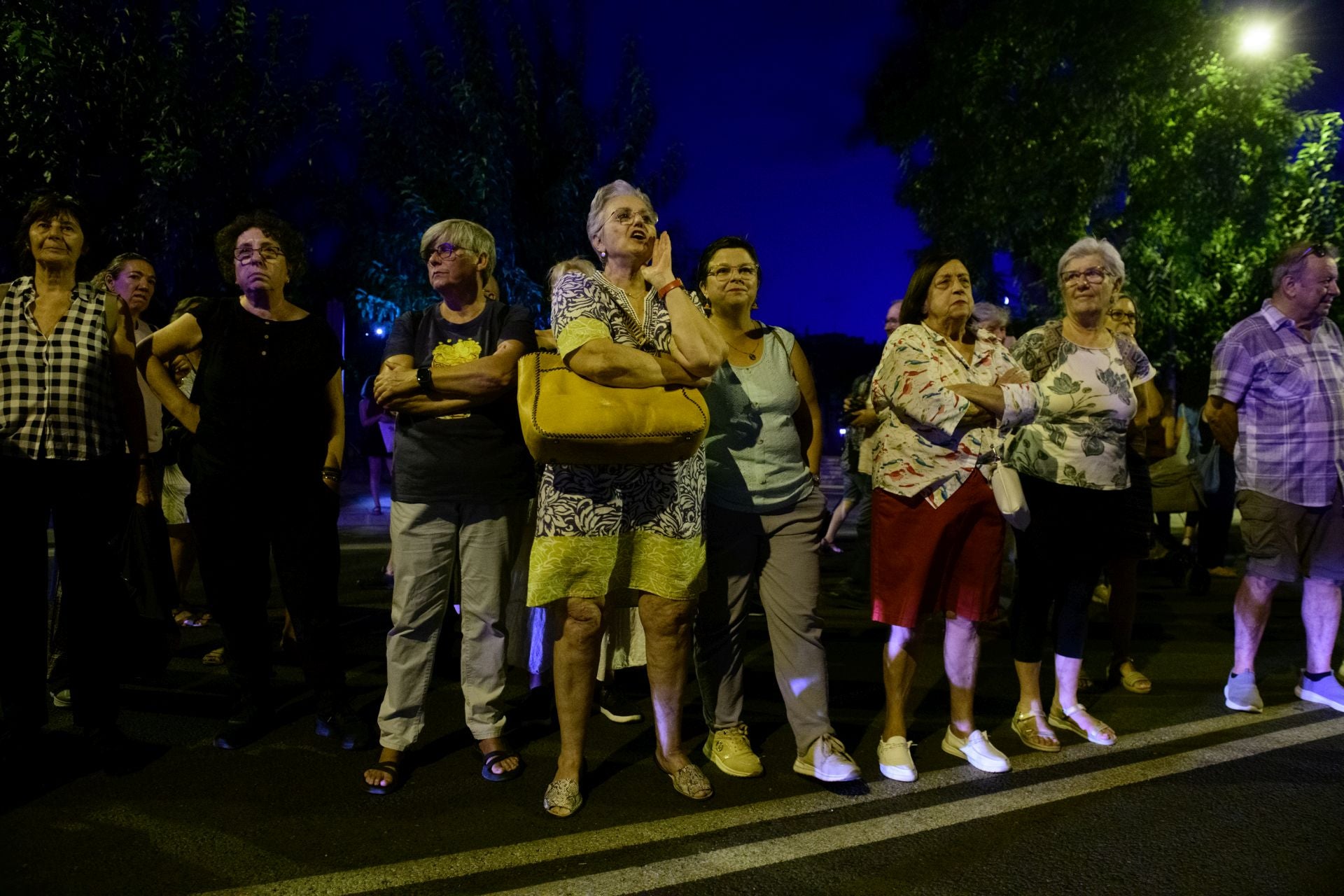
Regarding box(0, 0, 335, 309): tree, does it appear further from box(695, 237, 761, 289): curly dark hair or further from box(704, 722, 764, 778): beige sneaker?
box(704, 722, 764, 778): beige sneaker

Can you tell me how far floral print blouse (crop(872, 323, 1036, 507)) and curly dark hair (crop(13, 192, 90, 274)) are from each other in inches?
129

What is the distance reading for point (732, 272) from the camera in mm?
3617

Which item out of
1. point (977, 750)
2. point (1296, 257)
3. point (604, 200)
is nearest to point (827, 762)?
point (977, 750)

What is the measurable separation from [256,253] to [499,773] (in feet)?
7.60

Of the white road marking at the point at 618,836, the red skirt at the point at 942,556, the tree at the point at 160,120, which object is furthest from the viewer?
the tree at the point at 160,120

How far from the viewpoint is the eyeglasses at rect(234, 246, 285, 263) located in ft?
12.3

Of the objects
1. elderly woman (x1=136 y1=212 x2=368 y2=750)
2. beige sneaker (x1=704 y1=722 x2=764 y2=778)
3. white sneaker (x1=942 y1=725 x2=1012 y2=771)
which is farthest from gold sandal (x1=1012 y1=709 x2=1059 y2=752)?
elderly woman (x1=136 y1=212 x2=368 y2=750)

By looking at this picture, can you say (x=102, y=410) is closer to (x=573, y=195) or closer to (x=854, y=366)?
(x=573, y=195)

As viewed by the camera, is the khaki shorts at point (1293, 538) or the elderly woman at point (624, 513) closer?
the elderly woman at point (624, 513)

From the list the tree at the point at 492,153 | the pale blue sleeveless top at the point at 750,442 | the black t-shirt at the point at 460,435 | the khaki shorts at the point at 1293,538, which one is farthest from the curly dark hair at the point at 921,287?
the tree at the point at 492,153

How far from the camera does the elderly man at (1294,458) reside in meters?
4.41

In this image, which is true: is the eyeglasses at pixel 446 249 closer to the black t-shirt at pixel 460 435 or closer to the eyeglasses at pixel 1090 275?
the black t-shirt at pixel 460 435

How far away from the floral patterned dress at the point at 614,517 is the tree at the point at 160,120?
9.68 meters

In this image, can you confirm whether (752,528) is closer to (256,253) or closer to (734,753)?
(734,753)
